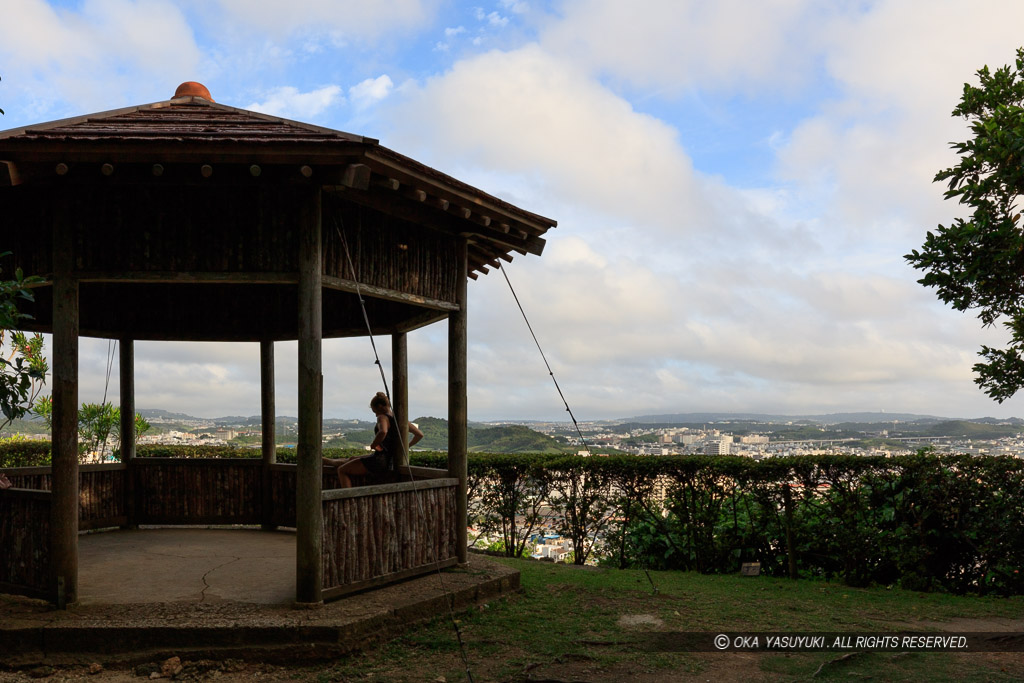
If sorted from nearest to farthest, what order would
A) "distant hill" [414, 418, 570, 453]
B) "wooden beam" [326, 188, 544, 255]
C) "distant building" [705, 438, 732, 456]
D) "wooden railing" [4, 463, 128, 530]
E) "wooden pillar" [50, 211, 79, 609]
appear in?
"wooden pillar" [50, 211, 79, 609], "wooden beam" [326, 188, 544, 255], "wooden railing" [4, 463, 128, 530], "distant building" [705, 438, 732, 456], "distant hill" [414, 418, 570, 453]

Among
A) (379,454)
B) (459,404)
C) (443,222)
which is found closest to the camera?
(443,222)

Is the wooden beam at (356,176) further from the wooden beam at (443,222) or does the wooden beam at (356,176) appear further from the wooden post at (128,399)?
the wooden post at (128,399)

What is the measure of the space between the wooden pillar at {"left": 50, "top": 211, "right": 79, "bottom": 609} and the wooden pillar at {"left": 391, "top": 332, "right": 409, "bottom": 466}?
3.73 m

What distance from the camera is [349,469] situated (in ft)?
29.0

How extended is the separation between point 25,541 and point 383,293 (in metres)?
3.65

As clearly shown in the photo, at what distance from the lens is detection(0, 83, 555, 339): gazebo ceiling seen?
5.50 m

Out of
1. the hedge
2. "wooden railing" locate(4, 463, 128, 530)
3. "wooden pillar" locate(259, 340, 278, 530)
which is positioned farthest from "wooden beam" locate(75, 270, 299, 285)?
the hedge

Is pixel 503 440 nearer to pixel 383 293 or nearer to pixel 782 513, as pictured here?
pixel 782 513

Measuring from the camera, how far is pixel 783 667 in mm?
5566

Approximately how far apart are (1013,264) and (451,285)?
5532 mm

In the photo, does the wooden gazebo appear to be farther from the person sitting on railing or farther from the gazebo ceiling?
the person sitting on railing

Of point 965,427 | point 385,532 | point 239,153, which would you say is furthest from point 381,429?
point 965,427

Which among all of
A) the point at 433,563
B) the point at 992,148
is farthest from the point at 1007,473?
the point at 433,563

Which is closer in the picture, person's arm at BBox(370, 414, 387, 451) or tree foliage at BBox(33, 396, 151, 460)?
person's arm at BBox(370, 414, 387, 451)
